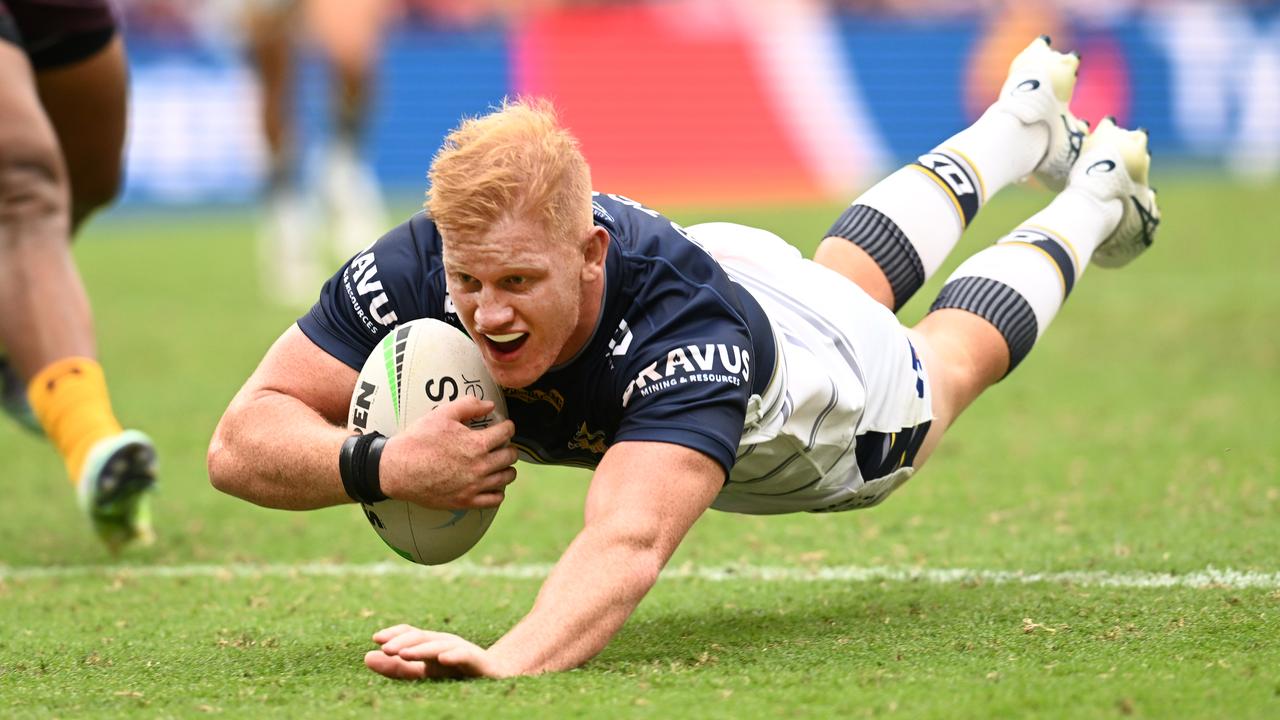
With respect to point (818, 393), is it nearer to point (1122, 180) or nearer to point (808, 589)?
point (808, 589)

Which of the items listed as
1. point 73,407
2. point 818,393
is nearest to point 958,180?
point 818,393

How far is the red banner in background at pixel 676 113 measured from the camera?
1730cm

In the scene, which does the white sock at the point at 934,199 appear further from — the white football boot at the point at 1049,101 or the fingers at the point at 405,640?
the fingers at the point at 405,640

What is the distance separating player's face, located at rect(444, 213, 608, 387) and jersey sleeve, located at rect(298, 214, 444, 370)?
255mm

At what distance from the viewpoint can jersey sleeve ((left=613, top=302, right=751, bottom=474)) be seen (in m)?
3.20

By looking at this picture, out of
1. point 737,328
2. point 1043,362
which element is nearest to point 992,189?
point 737,328

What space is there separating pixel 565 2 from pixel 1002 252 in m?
15.8

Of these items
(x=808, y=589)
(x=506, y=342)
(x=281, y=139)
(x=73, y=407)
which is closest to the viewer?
(x=506, y=342)

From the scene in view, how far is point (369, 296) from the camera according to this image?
11.5 ft

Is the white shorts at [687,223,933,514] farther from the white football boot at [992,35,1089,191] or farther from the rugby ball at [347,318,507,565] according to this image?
the white football boot at [992,35,1089,191]

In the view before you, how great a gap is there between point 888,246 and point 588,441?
4.01ft

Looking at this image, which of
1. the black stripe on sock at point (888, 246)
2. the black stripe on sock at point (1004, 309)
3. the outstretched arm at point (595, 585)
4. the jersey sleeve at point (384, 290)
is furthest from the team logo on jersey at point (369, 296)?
the black stripe on sock at point (1004, 309)

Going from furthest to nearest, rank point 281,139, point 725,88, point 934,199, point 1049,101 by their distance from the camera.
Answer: point 725,88, point 281,139, point 1049,101, point 934,199

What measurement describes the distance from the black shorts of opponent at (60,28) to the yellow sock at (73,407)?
3.55ft
